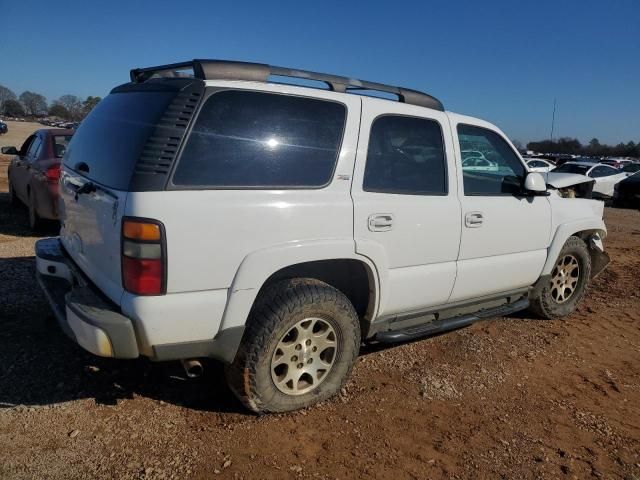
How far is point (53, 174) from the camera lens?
22.2 feet

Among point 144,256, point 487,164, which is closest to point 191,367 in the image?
point 144,256

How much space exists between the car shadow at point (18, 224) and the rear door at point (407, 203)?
5.88 m

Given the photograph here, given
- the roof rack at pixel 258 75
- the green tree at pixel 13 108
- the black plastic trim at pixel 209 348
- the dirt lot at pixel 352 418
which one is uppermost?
the green tree at pixel 13 108

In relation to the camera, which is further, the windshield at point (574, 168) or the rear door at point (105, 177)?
the windshield at point (574, 168)

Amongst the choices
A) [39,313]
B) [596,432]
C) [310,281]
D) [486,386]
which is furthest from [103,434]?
[596,432]

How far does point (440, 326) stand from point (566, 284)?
2.10 m

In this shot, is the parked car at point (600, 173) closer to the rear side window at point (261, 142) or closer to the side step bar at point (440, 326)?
the side step bar at point (440, 326)

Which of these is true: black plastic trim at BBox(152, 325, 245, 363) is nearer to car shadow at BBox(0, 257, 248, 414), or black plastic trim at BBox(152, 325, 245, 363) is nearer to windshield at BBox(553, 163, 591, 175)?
car shadow at BBox(0, 257, 248, 414)

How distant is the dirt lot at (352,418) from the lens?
2.75 m

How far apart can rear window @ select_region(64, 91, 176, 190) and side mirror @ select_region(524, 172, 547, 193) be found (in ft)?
9.56

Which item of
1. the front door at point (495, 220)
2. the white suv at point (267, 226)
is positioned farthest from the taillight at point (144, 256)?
the front door at point (495, 220)

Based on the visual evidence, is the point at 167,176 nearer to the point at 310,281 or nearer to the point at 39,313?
the point at 310,281

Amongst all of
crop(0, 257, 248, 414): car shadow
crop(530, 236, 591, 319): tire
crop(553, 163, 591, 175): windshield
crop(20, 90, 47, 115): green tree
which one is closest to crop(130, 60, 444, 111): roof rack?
crop(0, 257, 248, 414): car shadow

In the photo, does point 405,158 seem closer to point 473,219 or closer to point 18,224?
point 473,219
